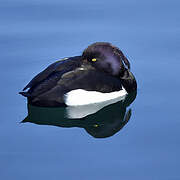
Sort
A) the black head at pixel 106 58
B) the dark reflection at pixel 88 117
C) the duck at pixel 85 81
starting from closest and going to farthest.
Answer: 1. the dark reflection at pixel 88 117
2. the duck at pixel 85 81
3. the black head at pixel 106 58

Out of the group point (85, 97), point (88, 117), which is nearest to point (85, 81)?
point (85, 97)

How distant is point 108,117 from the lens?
7.21m

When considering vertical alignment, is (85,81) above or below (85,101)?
above

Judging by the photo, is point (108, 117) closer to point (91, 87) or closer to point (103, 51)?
point (91, 87)

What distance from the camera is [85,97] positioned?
7312 millimetres

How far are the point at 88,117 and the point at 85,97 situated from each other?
33cm

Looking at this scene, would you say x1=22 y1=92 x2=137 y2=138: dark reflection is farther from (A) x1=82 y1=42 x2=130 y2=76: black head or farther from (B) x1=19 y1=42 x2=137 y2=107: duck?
(A) x1=82 y1=42 x2=130 y2=76: black head

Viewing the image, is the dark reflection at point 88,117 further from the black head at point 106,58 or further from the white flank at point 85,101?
the black head at point 106,58

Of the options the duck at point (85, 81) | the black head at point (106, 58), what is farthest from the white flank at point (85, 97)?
the black head at point (106, 58)

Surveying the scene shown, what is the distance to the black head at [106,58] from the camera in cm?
757

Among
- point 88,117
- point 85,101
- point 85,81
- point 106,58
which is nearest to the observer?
point 88,117

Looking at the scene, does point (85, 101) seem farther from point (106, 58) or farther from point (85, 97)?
point (106, 58)

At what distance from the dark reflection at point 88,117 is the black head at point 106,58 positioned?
533mm

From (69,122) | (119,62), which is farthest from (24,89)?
(119,62)
